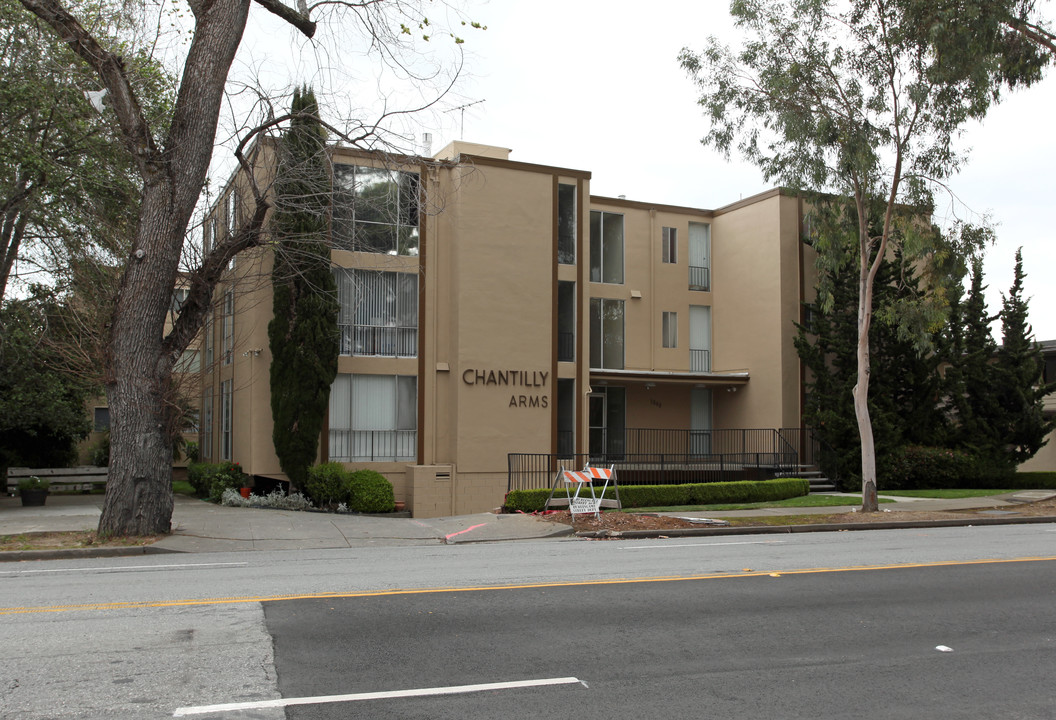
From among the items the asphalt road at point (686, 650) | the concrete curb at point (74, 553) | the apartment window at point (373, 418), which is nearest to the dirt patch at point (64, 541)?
the concrete curb at point (74, 553)

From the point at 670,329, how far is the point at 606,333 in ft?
8.00

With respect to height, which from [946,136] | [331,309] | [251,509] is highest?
[946,136]

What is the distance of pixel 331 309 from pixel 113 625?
575 inches

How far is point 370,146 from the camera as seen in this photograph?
15594mm

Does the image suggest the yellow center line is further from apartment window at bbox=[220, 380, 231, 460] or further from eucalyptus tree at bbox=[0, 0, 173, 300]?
apartment window at bbox=[220, 380, 231, 460]

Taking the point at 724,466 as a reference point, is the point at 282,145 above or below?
above

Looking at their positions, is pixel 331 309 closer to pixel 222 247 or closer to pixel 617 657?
pixel 222 247

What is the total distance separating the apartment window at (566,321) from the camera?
2475 centimetres

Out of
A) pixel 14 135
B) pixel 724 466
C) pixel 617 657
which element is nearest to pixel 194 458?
pixel 14 135

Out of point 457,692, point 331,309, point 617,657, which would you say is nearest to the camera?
point 457,692

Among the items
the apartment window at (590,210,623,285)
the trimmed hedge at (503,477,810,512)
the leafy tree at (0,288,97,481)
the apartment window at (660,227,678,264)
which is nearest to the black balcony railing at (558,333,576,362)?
the apartment window at (590,210,623,285)

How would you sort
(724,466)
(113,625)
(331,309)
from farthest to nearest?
(724,466) < (331,309) < (113,625)

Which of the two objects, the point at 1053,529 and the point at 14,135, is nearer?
the point at 1053,529

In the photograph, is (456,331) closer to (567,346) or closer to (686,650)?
(567,346)
